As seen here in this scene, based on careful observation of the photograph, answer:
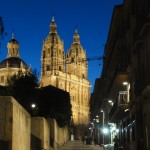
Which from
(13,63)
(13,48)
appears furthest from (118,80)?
(13,48)

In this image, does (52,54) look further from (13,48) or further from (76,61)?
(13,48)

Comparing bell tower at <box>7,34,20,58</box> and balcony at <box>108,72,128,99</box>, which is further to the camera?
bell tower at <box>7,34,20,58</box>

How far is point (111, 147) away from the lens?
43875 millimetres

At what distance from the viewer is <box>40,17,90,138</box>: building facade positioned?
179250 millimetres

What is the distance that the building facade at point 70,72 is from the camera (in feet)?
588

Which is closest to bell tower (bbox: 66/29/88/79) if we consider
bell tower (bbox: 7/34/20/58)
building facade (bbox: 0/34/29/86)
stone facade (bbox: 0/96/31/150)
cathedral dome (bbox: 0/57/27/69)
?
bell tower (bbox: 7/34/20/58)

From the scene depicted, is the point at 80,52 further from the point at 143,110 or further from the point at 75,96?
the point at 143,110

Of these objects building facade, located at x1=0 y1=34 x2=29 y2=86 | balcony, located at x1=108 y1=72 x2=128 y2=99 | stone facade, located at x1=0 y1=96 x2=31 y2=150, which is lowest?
stone facade, located at x1=0 y1=96 x2=31 y2=150

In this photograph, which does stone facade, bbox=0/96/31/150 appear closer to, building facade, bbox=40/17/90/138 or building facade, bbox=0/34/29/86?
building facade, bbox=0/34/29/86

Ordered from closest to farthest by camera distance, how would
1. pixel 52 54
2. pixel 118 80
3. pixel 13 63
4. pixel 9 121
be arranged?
pixel 9 121 → pixel 118 80 → pixel 13 63 → pixel 52 54

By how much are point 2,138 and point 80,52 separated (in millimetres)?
175192

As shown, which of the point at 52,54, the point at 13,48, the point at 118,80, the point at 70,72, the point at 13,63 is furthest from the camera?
the point at 70,72

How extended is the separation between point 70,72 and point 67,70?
160 cm

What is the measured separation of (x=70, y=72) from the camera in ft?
622
